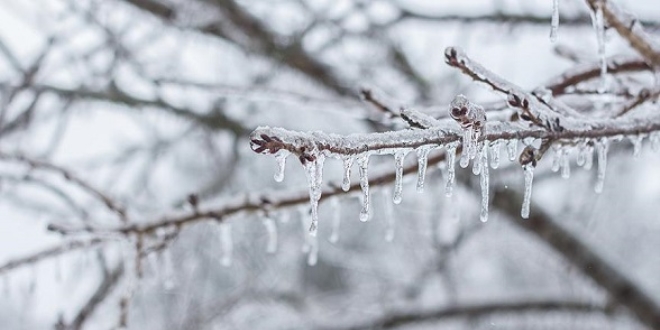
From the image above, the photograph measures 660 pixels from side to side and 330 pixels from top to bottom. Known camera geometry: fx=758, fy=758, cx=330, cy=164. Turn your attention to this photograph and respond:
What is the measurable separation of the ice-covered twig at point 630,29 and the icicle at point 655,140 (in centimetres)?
9

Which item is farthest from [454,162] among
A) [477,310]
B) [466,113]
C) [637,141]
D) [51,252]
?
[477,310]

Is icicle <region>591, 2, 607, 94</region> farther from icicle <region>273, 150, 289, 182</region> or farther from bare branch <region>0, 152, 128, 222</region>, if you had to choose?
bare branch <region>0, 152, 128, 222</region>

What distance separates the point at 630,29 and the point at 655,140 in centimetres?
13

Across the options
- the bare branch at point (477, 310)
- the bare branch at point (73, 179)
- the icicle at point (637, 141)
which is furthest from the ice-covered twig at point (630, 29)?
the bare branch at point (477, 310)

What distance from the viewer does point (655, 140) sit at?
87cm

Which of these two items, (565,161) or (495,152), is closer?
(495,152)

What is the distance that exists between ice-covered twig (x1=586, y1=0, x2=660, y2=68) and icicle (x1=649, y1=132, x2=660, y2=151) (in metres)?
0.09

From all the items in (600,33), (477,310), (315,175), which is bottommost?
(477,310)

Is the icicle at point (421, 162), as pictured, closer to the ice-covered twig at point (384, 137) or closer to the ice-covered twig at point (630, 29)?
the ice-covered twig at point (384, 137)

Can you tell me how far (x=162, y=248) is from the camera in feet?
3.54

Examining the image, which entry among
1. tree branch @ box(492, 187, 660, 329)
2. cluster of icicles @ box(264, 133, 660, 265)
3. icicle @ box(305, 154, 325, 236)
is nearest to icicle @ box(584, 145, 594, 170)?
cluster of icicles @ box(264, 133, 660, 265)

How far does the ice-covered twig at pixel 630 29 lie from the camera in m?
0.81

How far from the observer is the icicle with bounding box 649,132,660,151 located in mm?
848

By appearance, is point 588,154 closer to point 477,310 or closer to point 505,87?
point 505,87
